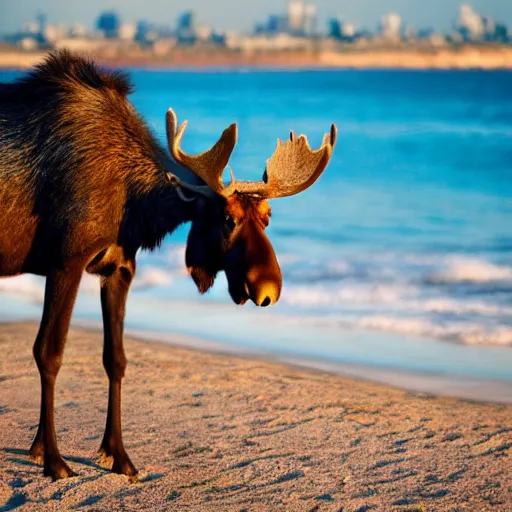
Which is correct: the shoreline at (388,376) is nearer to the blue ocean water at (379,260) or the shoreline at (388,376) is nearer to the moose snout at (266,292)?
the blue ocean water at (379,260)

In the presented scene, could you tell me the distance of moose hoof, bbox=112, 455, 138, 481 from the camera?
20.2ft

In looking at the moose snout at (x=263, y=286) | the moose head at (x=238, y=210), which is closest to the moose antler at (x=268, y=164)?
the moose head at (x=238, y=210)

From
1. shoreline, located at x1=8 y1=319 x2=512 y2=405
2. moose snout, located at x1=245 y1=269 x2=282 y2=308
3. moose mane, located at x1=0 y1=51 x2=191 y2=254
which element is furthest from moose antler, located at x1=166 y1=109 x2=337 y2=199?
shoreline, located at x1=8 y1=319 x2=512 y2=405

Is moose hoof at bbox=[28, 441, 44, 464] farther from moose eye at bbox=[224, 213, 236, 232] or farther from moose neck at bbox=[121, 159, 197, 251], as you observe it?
moose eye at bbox=[224, 213, 236, 232]

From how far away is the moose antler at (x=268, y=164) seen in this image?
227 inches

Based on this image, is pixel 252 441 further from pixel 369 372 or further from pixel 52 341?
pixel 369 372

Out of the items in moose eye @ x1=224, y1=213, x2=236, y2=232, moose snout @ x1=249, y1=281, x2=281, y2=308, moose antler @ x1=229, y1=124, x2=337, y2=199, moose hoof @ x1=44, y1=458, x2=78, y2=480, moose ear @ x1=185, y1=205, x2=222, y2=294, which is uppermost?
moose antler @ x1=229, y1=124, x2=337, y2=199

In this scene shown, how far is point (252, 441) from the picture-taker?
6.78m

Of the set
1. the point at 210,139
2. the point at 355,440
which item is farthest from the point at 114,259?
the point at 210,139

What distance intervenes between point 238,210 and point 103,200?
2.63ft

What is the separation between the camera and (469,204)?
23031 mm

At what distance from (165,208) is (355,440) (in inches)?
76.3

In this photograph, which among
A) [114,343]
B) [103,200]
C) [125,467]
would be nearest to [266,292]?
[103,200]

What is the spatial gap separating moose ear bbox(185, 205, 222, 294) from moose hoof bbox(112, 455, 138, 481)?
108cm
